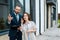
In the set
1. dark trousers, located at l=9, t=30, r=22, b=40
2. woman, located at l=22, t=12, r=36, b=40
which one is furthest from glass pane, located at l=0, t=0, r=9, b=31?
woman, located at l=22, t=12, r=36, b=40

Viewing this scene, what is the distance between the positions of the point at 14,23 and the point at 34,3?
819cm

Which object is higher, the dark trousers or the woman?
the woman

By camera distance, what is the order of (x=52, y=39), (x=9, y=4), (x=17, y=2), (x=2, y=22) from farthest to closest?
(x=52, y=39) → (x=17, y=2) → (x=9, y=4) → (x=2, y=22)

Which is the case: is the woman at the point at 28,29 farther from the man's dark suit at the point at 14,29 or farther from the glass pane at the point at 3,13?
the glass pane at the point at 3,13

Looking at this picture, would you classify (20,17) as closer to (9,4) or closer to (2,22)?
(2,22)

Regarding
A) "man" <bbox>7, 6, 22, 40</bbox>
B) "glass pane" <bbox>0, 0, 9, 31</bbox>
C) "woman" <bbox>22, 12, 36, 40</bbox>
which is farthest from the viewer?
"glass pane" <bbox>0, 0, 9, 31</bbox>

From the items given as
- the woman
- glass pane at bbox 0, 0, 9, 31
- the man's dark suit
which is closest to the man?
the man's dark suit

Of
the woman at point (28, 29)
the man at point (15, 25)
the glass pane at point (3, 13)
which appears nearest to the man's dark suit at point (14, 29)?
the man at point (15, 25)

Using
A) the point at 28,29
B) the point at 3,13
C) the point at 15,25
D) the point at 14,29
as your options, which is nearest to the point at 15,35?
the point at 14,29

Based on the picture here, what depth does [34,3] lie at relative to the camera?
1459 centimetres

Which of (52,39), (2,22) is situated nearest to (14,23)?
(2,22)

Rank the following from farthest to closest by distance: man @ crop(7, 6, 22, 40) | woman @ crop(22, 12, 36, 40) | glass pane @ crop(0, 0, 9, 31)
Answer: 1. glass pane @ crop(0, 0, 9, 31)
2. man @ crop(7, 6, 22, 40)
3. woman @ crop(22, 12, 36, 40)

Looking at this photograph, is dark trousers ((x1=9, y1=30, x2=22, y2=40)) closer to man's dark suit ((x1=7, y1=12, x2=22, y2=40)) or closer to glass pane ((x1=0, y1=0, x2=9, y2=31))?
man's dark suit ((x1=7, y1=12, x2=22, y2=40))

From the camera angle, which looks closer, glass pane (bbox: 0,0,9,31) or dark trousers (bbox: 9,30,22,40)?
dark trousers (bbox: 9,30,22,40)
